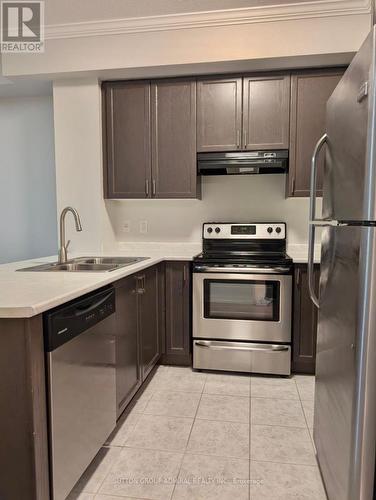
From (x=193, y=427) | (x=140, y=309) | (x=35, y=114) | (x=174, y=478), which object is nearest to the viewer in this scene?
(x=174, y=478)

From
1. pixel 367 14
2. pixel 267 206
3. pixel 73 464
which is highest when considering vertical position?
pixel 367 14

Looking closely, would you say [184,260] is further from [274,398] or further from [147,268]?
[274,398]

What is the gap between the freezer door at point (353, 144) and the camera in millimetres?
1008

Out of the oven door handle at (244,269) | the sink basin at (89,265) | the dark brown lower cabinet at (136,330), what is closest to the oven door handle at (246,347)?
the dark brown lower cabinet at (136,330)

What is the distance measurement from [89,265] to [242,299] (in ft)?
3.89

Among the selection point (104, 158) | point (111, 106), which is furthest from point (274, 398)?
point (111, 106)

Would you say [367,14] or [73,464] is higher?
[367,14]

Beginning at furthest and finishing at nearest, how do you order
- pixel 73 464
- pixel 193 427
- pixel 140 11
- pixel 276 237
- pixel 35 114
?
pixel 35 114
pixel 276 237
pixel 140 11
pixel 193 427
pixel 73 464

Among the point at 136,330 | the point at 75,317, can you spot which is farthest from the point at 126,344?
the point at 75,317

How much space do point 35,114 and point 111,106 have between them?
953mm

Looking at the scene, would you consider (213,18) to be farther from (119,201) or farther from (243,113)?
(119,201)

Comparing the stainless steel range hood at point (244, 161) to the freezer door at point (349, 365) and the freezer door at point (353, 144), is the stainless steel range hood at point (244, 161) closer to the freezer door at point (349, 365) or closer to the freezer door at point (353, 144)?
the freezer door at point (353, 144)

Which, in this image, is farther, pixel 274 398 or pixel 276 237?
pixel 276 237

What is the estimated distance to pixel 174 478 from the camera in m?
1.63
